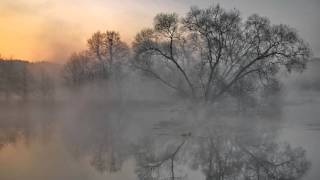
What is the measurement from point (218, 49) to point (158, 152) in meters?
10.3

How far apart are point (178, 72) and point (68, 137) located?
326 inches

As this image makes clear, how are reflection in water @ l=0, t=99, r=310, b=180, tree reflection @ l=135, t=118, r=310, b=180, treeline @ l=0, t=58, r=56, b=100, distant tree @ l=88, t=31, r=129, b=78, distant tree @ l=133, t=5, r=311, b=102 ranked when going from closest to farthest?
1. tree reflection @ l=135, t=118, r=310, b=180
2. reflection in water @ l=0, t=99, r=310, b=180
3. distant tree @ l=133, t=5, r=311, b=102
4. distant tree @ l=88, t=31, r=129, b=78
5. treeline @ l=0, t=58, r=56, b=100

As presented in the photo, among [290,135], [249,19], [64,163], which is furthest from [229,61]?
[64,163]

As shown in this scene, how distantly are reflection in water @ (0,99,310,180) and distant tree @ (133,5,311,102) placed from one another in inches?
90.0

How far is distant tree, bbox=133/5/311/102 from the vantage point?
21312 millimetres

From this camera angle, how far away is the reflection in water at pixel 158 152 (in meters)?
9.48

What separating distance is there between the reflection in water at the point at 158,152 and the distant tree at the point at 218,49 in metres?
2.29

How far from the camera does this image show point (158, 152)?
12258mm

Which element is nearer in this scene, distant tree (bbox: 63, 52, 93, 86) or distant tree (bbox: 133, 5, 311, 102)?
distant tree (bbox: 133, 5, 311, 102)

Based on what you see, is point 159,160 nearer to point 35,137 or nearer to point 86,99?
point 35,137

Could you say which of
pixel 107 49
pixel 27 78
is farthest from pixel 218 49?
pixel 27 78

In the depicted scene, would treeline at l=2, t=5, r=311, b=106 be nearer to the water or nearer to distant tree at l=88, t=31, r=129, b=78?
the water

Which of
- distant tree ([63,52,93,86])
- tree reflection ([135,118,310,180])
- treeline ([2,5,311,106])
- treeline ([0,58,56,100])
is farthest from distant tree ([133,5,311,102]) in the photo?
treeline ([0,58,56,100])

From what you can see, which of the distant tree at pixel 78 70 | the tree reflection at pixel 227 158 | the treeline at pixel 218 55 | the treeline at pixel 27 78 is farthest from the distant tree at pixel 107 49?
the tree reflection at pixel 227 158
